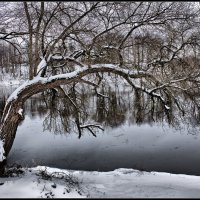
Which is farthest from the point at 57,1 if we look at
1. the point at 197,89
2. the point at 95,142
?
the point at 95,142

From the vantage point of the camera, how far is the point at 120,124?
18.5m

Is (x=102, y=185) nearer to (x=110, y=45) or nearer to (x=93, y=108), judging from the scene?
(x=110, y=45)

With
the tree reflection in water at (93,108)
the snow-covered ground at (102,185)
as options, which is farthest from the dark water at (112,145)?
the snow-covered ground at (102,185)

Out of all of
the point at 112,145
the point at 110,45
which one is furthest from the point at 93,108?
the point at 110,45

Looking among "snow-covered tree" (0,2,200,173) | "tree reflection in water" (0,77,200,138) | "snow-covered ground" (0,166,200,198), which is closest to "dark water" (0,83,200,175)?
"tree reflection in water" (0,77,200,138)

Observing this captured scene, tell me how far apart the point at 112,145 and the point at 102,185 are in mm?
6517

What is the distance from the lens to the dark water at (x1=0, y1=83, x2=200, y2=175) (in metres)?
12.7

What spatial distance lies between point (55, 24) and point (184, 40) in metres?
3.78

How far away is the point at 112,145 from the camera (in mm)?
15602

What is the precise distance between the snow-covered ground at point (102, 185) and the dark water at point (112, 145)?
1958 mm

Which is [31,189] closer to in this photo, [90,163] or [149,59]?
[149,59]

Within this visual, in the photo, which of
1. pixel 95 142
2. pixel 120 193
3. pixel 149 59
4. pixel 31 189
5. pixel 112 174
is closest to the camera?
pixel 31 189

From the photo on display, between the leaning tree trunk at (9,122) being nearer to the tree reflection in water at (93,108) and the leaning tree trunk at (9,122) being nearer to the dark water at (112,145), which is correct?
the tree reflection in water at (93,108)

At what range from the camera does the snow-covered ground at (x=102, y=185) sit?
698cm
